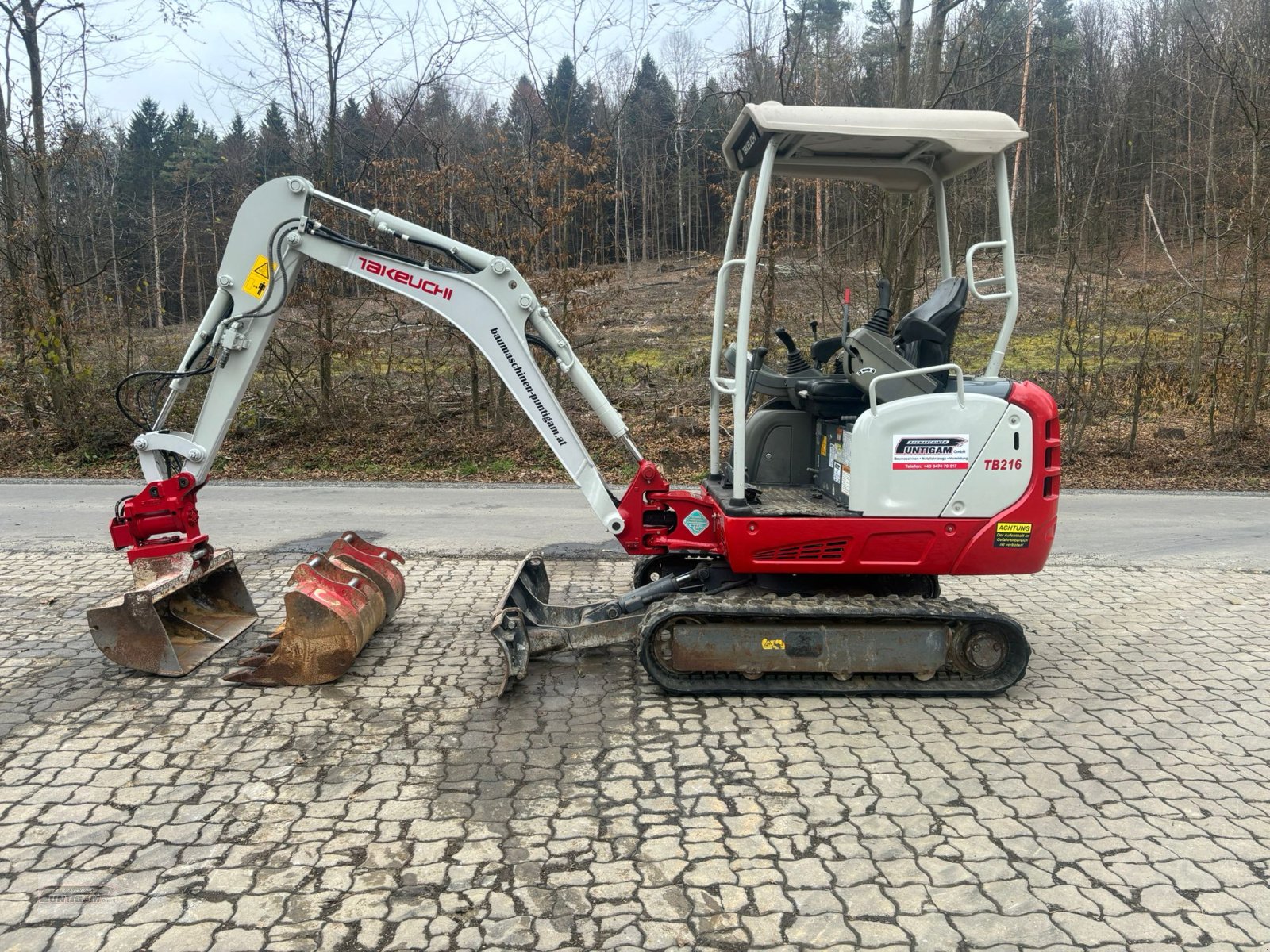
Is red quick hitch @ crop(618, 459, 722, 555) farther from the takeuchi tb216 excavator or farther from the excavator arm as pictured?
the excavator arm

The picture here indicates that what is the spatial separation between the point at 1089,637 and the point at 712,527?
2920mm

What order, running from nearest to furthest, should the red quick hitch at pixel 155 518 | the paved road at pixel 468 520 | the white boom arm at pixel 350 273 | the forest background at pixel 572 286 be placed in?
1. the white boom arm at pixel 350 273
2. the red quick hitch at pixel 155 518
3. the paved road at pixel 468 520
4. the forest background at pixel 572 286

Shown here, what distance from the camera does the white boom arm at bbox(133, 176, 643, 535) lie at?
5.44m

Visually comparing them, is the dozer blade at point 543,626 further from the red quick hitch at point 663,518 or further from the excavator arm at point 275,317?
the excavator arm at point 275,317

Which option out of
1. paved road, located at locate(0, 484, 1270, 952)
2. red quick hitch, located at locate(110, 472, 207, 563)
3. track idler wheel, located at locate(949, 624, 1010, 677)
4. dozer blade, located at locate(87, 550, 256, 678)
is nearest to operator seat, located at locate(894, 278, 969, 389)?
track idler wheel, located at locate(949, 624, 1010, 677)

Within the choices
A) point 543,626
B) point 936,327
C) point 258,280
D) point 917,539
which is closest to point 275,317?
point 258,280

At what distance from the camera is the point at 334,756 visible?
4.36m

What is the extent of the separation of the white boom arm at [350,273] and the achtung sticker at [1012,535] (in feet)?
7.16

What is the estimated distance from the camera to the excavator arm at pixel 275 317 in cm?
544

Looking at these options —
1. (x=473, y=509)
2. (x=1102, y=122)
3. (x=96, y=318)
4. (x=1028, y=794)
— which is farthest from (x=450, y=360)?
(x=1102, y=122)

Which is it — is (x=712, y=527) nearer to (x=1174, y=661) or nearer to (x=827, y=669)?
(x=827, y=669)

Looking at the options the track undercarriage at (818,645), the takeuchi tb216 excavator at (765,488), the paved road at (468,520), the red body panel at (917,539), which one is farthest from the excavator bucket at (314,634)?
the paved road at (468,520)

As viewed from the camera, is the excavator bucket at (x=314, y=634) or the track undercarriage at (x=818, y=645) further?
the excavator bucket at (x=314, y=634)

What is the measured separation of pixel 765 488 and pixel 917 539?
1.21 meters
